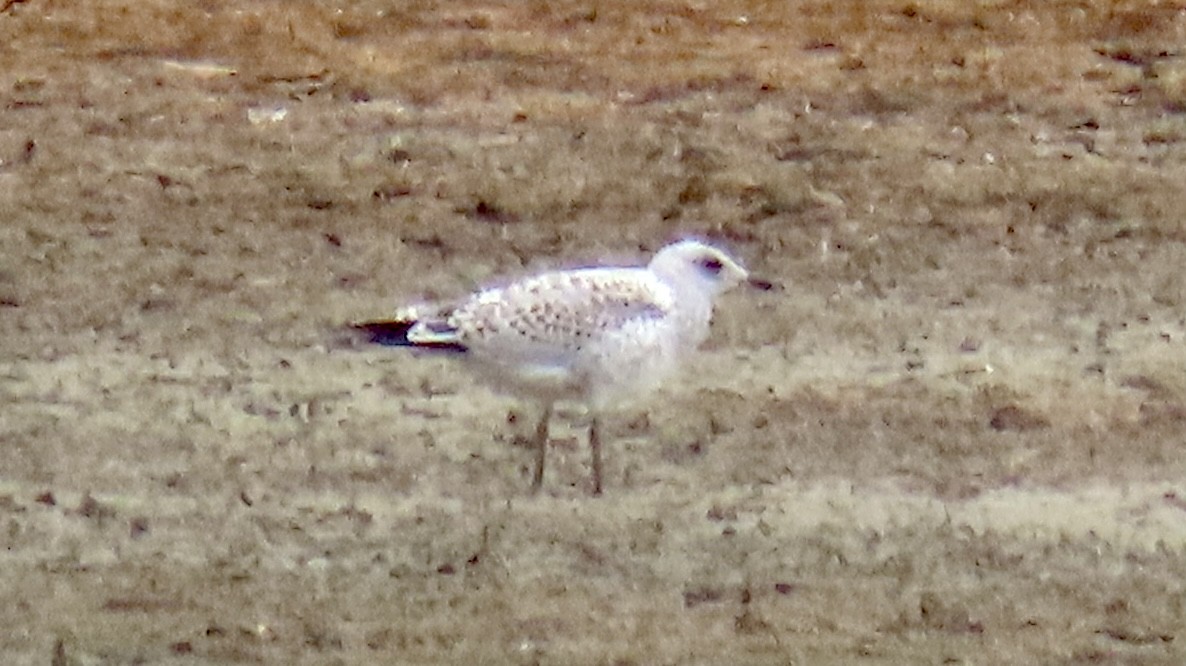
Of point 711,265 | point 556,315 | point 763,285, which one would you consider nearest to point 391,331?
point 556,315

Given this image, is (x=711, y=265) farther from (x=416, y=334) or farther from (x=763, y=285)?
(x=763, y=285)

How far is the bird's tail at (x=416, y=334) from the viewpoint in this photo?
3125 millimetres

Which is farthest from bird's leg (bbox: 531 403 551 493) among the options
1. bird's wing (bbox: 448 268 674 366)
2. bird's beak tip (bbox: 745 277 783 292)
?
bird's beak tip (bbox: 745 277 783 292)

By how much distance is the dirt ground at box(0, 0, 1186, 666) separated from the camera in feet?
10.9

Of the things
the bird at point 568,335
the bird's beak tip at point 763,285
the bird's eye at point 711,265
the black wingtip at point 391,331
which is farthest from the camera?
the bird's beak tip at point 763,285

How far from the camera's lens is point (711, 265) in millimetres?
3289

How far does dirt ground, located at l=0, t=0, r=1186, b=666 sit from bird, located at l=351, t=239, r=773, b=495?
202 millimetres

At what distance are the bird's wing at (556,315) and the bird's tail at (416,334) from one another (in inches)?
0.7

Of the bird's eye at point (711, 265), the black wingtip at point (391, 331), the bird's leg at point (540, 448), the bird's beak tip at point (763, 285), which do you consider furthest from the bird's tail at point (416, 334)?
the bird's beak tip at point (763, 285)

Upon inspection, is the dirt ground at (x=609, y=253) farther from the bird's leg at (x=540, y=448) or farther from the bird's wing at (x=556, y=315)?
the bird's wing at (x=556, y=315)

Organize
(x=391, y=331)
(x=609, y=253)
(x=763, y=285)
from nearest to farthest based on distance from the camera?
(x=391, y=331)
(x=763, y=285)
(x=609, y=253)

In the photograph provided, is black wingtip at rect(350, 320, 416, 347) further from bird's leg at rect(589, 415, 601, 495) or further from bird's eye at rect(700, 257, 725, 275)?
bird's eye at rect(700, 257, 725, 275)

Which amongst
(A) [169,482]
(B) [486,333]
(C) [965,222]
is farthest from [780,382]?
(A) [169,482]

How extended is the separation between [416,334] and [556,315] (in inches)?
9.2
